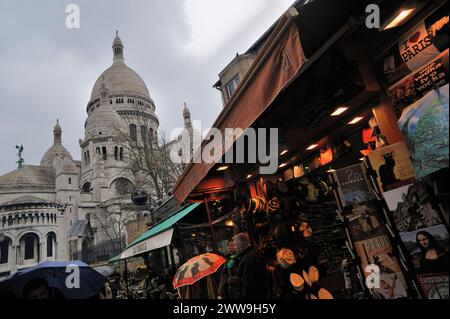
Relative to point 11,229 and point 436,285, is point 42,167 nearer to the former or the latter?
point 11,229

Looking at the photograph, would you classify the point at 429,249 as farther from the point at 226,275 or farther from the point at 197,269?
the point at 197,269

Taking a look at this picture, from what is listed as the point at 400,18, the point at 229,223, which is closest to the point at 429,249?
the point at 400,18

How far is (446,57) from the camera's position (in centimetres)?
219

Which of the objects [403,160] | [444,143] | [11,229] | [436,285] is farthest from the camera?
[11,229]

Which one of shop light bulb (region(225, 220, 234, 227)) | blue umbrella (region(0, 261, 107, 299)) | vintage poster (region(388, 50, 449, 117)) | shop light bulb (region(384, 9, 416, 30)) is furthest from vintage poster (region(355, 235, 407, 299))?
blue umbrella (region(0, 261, 107, 299))

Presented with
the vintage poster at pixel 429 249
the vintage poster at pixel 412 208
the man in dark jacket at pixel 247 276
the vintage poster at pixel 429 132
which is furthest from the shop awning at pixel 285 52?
the man in dark jacket at pixel 247 276

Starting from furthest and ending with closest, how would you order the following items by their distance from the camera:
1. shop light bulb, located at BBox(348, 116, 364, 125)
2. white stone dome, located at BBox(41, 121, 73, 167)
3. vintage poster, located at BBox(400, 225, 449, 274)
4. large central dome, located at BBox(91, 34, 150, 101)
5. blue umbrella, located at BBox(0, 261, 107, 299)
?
large central dome, located at BBox(91, 34, 150, 101) → white stone dome, located at BBox(41, 121, 73, 167) → blue umbrella, located at BBox(0, 261, 107, 299) → shop light bulb, located at BBox(348, 116, 364, 125) → vintage poster, located at BBox(400, 225, 449, 274)

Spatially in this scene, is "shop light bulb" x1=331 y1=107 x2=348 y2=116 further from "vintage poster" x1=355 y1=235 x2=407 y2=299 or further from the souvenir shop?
"vintage poster" x1=355 y1=235 x2=407 y2=299

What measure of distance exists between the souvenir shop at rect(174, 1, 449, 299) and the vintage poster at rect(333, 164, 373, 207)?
10 mm

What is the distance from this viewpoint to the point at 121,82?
235ft

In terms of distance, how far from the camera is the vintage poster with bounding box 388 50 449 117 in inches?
87.1

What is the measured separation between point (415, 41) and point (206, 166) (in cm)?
308
